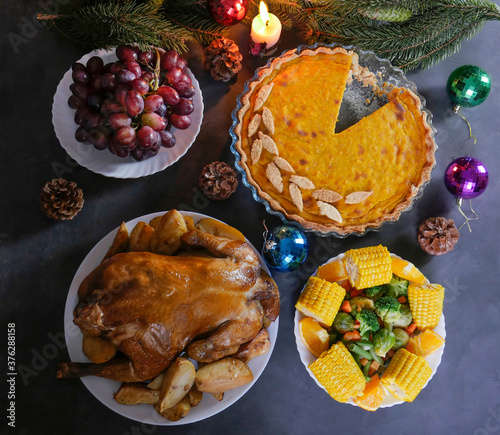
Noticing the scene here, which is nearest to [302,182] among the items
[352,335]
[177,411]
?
[352,335]

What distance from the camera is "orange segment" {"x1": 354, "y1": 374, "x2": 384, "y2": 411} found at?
1.85 meters

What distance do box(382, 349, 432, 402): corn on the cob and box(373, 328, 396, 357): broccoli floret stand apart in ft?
0.21

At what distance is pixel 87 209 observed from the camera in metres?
2.04

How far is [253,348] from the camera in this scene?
5.72ft

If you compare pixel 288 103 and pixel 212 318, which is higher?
pixel 288 103

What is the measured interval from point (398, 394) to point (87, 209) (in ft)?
4.83

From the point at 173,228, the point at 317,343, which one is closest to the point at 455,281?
the point at 317,343

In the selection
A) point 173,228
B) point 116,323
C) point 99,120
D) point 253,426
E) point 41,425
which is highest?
point 99,120

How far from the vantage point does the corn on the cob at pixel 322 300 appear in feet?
5.97

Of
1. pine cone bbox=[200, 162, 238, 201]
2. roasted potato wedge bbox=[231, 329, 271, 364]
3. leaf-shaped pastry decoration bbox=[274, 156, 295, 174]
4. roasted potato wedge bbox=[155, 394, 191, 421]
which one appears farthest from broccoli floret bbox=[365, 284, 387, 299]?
roasted potato wedge bbox=[155, 394, 191, 421]

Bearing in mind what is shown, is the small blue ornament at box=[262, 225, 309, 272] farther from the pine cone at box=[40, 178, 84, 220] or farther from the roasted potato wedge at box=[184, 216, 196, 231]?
the pine cone at box=[40, 178, 84, 220]

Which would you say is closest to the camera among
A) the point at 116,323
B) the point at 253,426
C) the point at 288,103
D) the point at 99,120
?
the point at 116,323

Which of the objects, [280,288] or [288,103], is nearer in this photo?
[288,103]

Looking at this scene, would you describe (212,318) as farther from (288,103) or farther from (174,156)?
(288,103)
